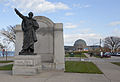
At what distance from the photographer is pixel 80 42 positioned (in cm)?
12825

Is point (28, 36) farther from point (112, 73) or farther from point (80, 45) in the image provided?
point (80, 45)

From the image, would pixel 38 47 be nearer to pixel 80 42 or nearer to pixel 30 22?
pixel 30 22

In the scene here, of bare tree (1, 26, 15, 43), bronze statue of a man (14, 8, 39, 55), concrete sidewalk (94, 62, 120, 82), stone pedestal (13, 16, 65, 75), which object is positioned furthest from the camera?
bare tree (1, 26, 15, 43)

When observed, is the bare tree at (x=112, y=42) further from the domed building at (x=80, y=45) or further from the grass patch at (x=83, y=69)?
the grass patch at (x=83, y=69)

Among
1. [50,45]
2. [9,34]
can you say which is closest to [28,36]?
[50,45]

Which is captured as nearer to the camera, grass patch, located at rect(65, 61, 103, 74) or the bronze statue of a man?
the bronze statue of a man

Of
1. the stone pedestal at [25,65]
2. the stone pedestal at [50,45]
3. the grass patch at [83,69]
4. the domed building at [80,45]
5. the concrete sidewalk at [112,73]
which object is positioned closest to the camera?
the concrete sidewalk at [112,73]

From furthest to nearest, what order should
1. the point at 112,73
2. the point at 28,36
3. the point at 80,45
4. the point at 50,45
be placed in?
the point at 80,45 → the point at 50,45 → the point at 112,73 → the point at 28,36

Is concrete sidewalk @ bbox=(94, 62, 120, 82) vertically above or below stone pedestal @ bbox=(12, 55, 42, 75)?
below

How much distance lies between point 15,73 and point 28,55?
1.35 m

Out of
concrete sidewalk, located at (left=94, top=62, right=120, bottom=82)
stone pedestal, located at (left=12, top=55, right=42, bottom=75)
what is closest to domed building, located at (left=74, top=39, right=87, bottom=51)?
concrete sidewalk, located at (left=94, top=62, right=120, bottom=82)

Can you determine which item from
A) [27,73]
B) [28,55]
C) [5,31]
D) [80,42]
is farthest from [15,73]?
[80,42]

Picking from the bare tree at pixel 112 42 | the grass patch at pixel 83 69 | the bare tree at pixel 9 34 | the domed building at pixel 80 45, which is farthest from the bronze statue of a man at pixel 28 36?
the domed building at pixel 80 45

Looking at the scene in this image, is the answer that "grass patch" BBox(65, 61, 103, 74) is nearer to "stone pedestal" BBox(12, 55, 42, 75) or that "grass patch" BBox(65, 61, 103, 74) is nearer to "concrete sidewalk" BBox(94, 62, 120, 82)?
"concrete sidewalk" BBox(94, 62, 120, 82)
